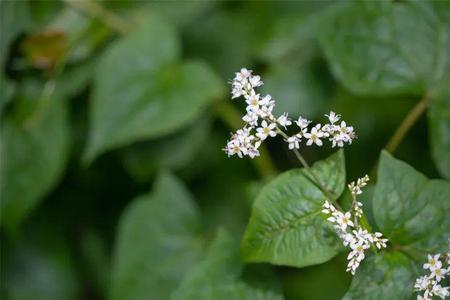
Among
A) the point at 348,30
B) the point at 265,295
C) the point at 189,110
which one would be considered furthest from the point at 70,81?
the point at 265,295

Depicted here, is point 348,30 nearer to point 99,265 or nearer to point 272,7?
point 272,7

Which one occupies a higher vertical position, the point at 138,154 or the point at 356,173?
the point at 138,154

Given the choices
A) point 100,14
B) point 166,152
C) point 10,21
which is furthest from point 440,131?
point 10,21

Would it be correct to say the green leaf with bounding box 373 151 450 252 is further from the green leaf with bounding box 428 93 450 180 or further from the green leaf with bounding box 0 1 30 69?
the green leaf with bounding box 0 1 30 69

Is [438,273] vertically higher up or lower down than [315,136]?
lower down

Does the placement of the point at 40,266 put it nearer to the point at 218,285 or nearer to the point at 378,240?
the point at 218,285

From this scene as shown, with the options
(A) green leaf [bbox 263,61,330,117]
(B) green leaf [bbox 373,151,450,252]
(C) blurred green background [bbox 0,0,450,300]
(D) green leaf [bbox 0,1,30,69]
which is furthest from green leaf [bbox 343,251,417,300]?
(D) green leaf [bbox 0,1,30,69]
